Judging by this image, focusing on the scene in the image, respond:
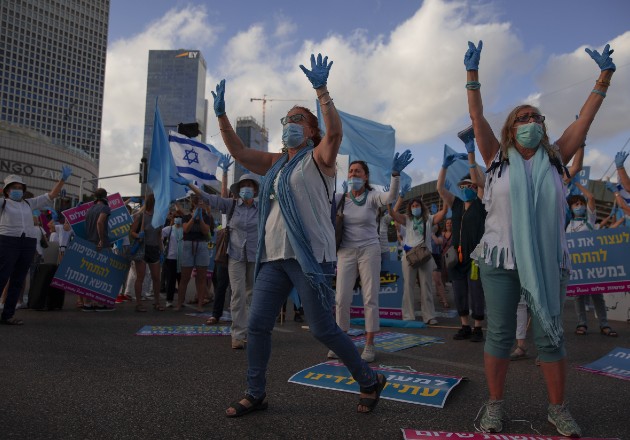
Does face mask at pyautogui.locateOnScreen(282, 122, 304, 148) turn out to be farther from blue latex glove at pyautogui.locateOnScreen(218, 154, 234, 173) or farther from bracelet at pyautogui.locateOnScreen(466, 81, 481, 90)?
blue latex glove at pyautogui.locateOnScreen(218, 154, 234, 173)

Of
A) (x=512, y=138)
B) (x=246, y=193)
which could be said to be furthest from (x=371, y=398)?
(x=246, y=193)

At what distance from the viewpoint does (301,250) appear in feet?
10.1

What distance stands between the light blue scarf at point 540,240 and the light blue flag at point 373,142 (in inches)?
315

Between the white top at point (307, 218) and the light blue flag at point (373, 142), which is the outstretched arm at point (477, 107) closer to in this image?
the white top at point (307, 218)

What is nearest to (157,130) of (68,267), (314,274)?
(68,267)

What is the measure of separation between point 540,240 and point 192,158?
24.3ft

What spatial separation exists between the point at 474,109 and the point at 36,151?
112 meters

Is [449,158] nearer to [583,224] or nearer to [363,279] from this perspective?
[363,279]

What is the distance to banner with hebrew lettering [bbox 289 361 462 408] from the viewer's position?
348 centimetres

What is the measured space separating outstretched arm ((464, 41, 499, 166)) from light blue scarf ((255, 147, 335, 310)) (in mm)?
1051

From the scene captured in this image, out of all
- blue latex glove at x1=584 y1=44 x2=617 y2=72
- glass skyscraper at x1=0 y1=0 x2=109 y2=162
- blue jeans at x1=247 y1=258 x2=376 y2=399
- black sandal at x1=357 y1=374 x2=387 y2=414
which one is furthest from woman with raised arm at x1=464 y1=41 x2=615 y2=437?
glass skyscraper at x1=0 y1=0 x2=109 y2=162

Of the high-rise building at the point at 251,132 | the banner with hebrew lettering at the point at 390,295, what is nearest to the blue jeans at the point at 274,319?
the banner with hebrew lettering at the point at 390,295

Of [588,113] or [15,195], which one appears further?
[15,195]

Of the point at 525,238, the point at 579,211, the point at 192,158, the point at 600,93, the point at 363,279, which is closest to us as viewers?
the point at 525,238
